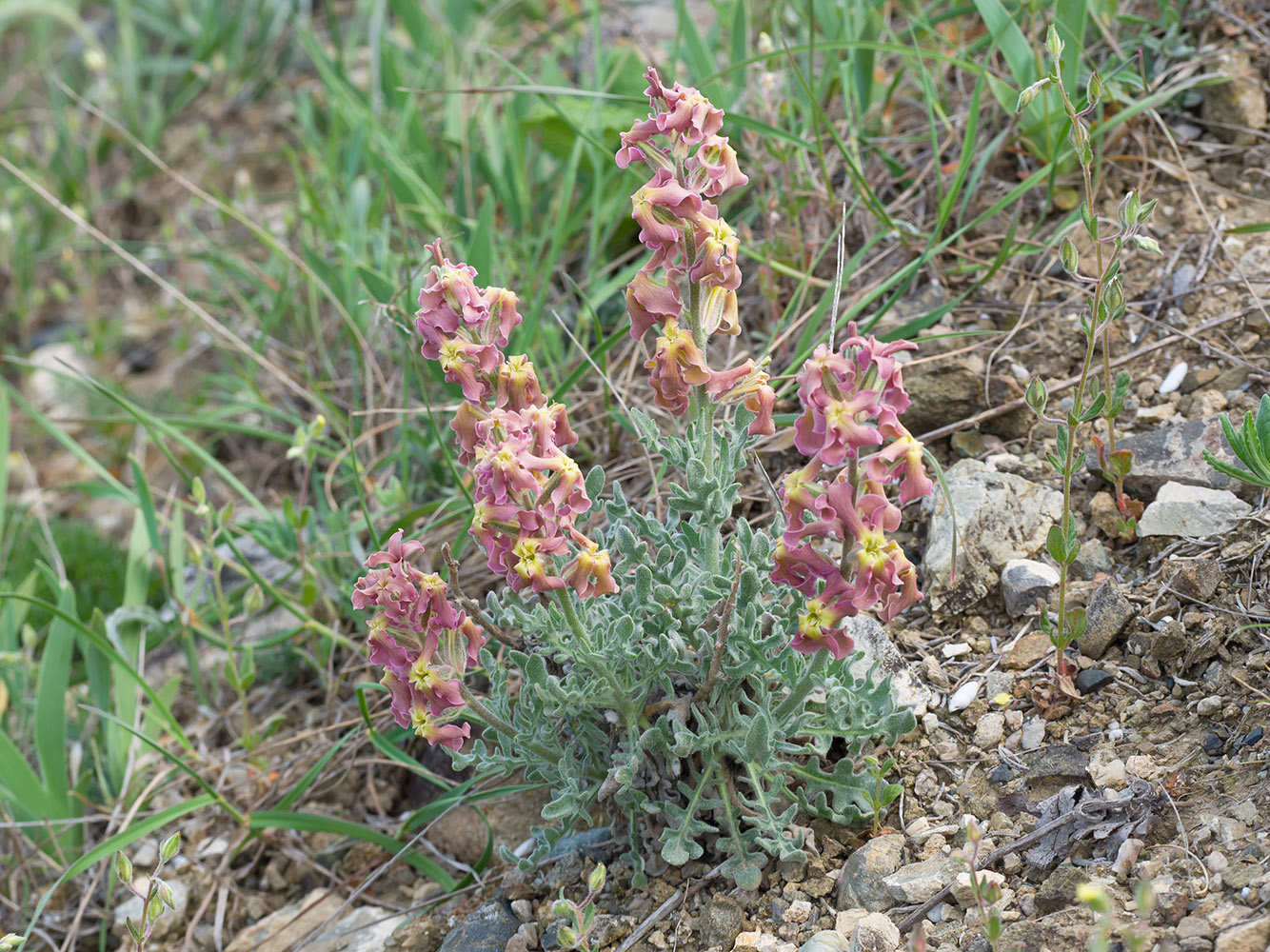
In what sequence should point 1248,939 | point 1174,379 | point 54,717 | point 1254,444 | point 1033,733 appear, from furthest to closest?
point 54,717
point 1174,379
point 1033,733
point 1254,444
point 1248,939

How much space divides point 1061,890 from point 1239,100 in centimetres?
239

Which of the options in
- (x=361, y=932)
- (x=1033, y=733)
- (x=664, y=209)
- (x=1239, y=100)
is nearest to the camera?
(x=664, y=209)

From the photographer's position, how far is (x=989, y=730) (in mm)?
2191

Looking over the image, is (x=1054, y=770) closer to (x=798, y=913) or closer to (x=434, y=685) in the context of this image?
(x=798, y=913)

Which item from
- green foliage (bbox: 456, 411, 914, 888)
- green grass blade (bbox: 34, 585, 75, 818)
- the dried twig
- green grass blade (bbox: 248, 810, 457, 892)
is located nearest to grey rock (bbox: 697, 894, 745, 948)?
green foliage (bbox: 456, 411, 914, 888)

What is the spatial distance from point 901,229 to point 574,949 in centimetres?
202

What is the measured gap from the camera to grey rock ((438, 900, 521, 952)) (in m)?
2.22

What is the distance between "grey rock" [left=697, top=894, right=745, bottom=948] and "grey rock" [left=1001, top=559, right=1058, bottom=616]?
877mm

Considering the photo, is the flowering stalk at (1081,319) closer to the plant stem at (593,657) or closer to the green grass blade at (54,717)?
the plant stem at (593,657)

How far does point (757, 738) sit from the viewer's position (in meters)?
1.95

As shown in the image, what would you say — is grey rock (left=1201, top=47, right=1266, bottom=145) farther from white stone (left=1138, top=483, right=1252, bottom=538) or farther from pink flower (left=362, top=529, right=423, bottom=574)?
pink flower (left=362, top=529, right=423, bottom=574)

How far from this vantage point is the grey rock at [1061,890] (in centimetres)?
179

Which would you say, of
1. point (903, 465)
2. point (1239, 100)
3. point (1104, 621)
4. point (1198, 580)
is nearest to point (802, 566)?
point (903, 465)

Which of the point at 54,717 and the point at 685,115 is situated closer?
the point at 685,115
